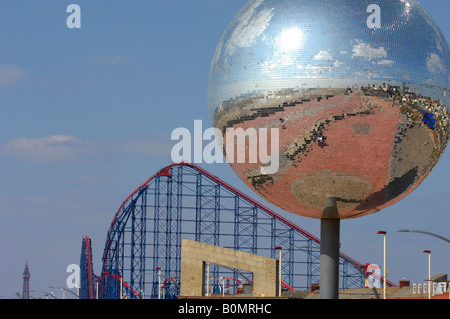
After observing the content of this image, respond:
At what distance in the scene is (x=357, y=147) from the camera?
13.0 metres

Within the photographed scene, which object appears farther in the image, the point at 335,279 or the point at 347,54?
the point at 335,279

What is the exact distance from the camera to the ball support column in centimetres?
1486

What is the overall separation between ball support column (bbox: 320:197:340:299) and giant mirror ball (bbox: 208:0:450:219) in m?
1.11

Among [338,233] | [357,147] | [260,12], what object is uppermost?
[260,12]

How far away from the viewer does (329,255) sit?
49.5 feet

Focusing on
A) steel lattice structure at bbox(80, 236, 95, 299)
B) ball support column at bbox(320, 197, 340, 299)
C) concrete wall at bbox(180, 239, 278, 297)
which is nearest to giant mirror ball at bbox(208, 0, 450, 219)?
ball support column at bbox(320, 197, 340, 299)

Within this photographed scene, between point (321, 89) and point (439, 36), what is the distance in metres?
2.26

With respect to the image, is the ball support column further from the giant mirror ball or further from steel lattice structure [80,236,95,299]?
steel lattice structure [80,236,95,299]

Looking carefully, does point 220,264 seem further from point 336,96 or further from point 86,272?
point 86,272

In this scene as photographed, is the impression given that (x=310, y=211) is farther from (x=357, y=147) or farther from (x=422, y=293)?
(x=422, y=293)

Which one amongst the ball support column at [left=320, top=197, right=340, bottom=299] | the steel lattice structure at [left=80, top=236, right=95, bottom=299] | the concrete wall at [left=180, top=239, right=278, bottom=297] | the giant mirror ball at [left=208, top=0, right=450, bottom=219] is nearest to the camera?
the giant mirror ball at [left=208, top=0, right=450, bottom=219]

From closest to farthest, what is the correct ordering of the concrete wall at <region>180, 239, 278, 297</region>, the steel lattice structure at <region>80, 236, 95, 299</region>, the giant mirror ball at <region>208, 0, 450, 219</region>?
the giant mirror ball at <region>208, 0, 450, 219</region>, the concrete wall at <region>180, 239, 278, 297</region>, the steel lattice structure at <region>80, 236, 95, 299</region>

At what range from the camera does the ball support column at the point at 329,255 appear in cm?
1486
